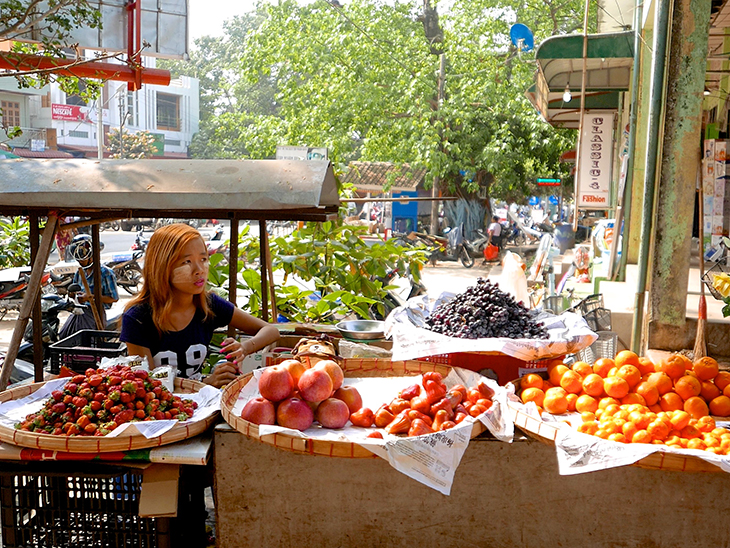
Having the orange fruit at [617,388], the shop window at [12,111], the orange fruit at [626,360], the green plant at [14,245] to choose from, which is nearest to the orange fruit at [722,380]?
the orange fruit at [626,360]

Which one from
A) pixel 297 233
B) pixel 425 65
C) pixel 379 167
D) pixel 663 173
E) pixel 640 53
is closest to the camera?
pixel 663 173

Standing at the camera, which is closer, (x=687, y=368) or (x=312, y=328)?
(x=687, y=368)

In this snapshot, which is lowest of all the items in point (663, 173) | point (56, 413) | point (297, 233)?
point (56, 413)

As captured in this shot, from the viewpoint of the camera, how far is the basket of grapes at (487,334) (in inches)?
128

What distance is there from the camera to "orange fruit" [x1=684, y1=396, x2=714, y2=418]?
284 cm

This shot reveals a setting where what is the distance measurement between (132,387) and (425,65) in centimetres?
1811

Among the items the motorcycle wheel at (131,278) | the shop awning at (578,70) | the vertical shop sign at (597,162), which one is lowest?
the motorcycle wheel at (131,278)

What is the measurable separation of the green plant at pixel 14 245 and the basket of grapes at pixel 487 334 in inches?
306


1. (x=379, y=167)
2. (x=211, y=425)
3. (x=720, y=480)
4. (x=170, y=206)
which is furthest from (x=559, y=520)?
(x=379, y=167)

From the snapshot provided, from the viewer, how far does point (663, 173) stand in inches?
168

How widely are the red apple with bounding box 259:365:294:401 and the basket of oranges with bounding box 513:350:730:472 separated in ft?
2.96

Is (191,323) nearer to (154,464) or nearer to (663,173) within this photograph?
(154,464)

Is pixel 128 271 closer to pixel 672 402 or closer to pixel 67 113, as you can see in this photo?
pixel 672 402

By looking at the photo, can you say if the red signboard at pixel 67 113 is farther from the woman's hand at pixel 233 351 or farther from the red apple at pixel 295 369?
the red apple at pixel 295 369
